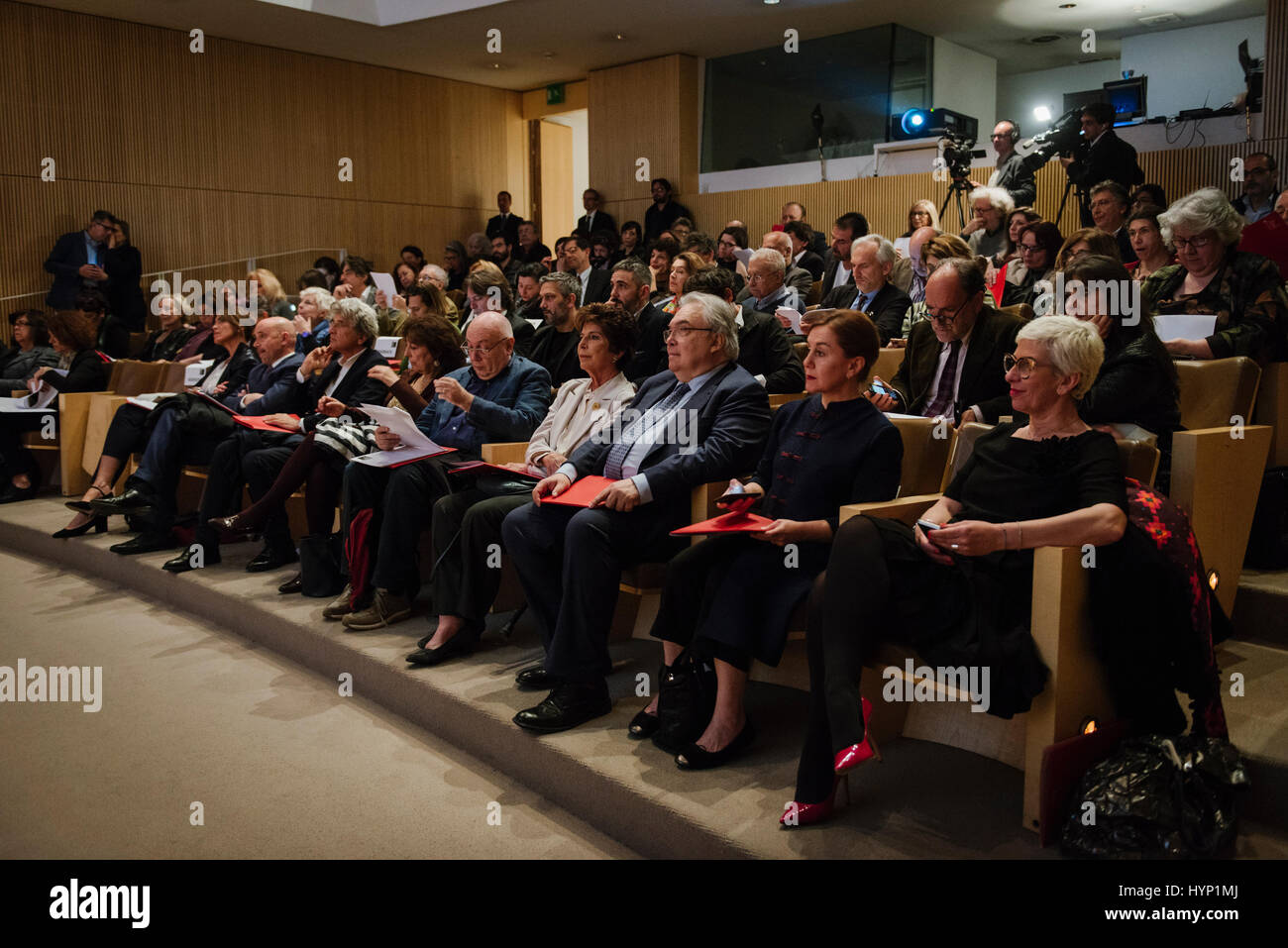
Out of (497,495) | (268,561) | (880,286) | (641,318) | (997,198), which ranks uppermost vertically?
(997,198)

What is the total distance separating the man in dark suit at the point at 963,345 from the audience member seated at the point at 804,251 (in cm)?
328

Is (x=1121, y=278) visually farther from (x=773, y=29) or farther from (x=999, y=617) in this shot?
(x=773, y=29)

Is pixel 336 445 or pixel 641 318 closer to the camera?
pixel 336 445

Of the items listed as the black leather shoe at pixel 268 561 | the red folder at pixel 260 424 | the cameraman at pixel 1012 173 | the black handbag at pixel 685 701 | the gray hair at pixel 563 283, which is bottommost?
the black leather shoe at pixel 268 561

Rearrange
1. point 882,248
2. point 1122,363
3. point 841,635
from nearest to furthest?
point 841,635
point 1122,363
point 882,248

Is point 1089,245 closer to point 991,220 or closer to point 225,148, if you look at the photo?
point 991,220

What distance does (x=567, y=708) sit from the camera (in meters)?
2.44

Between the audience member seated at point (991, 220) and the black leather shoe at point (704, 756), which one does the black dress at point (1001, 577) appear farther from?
the audience member seated at point (991, 220)

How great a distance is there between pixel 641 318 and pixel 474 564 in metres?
1.49

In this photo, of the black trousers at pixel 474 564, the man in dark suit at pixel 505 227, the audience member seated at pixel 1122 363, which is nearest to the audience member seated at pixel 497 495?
the black trousers at pixel 474 564

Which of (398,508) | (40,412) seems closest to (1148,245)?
(398,508)

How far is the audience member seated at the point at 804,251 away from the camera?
6.28m
